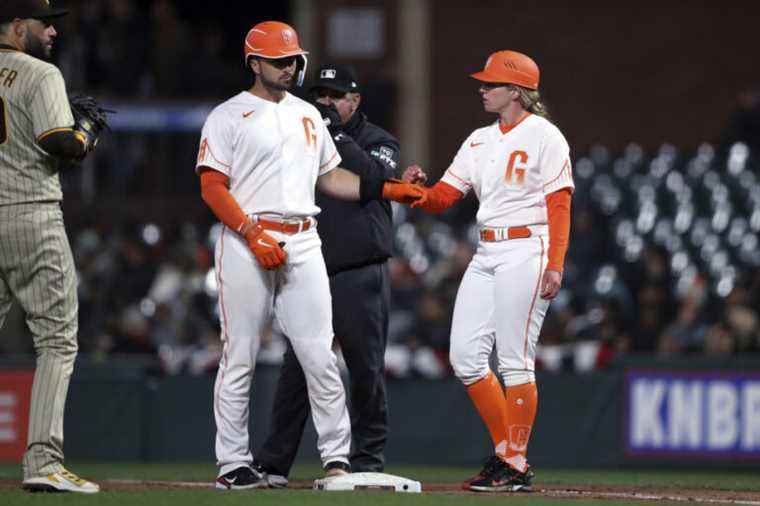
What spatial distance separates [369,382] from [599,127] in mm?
14386

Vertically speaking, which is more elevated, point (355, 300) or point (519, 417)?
point (355, 300)

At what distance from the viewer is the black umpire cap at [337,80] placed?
7457 millimetres

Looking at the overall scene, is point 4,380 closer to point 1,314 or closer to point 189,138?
point 1,314

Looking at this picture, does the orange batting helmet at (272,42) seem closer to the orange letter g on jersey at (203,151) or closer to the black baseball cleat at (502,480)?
the orange letter g on jersey at (203,151)

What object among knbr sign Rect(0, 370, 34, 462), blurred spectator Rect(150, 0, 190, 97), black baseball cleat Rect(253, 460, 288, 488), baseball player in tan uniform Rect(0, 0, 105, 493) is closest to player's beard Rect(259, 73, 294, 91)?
baseball player in tan uniform Rect(0, 0, 105, 493)

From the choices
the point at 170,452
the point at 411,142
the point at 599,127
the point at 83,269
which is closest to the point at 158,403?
the point at 170,452

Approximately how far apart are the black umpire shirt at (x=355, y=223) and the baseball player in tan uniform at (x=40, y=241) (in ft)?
4.97

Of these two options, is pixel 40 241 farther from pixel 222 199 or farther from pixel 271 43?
pixel 271 43

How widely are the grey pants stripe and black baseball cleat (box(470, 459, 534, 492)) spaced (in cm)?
196

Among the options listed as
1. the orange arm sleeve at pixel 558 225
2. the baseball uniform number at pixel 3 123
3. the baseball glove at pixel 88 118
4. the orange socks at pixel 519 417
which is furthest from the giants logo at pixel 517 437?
the baseball uniform number at pixel 3 123

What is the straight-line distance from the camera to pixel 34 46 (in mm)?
6328

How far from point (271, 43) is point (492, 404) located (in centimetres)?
205

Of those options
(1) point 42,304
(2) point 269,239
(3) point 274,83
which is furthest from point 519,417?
(1) point 42,304

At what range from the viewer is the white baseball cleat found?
238 inches
